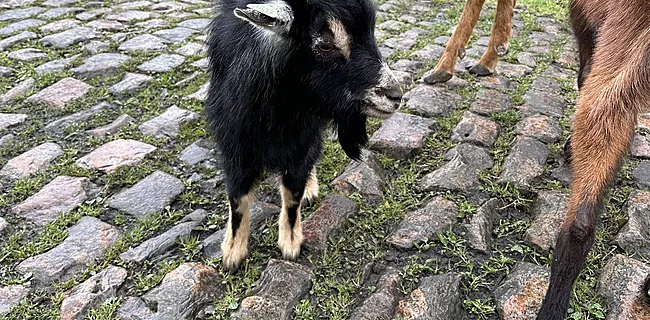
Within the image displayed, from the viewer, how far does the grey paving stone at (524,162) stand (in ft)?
10.5

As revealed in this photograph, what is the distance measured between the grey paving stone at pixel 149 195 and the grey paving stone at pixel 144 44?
6.79 feet

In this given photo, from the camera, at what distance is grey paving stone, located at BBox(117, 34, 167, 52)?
4.91 metres

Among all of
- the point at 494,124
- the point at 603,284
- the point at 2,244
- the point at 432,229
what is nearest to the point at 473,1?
the point at 494,124

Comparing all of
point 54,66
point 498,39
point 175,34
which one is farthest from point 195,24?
point 498,39

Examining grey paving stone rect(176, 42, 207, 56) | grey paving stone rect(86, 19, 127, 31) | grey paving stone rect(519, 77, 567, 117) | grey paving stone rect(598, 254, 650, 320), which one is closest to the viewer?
grey paving stone rect(598, 254, 650, 320)

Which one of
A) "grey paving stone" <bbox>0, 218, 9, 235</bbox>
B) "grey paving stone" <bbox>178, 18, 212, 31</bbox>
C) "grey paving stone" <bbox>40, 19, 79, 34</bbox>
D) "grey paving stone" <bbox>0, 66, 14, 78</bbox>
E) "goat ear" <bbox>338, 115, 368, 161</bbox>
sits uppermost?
"goat ear" <bbox>338, 115, 368, 161</bbox>

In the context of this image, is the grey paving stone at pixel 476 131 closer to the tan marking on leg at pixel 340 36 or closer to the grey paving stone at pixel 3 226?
the tan marking on leg at pixel 340 36

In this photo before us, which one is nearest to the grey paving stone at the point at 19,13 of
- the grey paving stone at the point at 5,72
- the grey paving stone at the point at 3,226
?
the grey paving stone at the point at 5,72

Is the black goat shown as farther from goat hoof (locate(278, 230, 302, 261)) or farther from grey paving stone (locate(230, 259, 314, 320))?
grey paving stone (locate(230, 259, 314, 320))

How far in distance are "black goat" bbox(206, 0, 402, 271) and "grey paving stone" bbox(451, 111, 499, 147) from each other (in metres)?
1.30

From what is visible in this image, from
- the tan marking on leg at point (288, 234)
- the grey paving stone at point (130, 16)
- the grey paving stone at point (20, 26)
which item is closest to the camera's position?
the tan marking on leg at point (288, 234)

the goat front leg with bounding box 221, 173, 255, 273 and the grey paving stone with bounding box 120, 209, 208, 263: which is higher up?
the goat front leg with bounding box 221, 173, 255, 273

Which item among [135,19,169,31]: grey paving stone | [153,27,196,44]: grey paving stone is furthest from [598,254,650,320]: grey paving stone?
[135,19,169,31]: grey paving stone

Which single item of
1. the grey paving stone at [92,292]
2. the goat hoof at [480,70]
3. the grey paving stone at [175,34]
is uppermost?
the goat hoof at [480,70]
